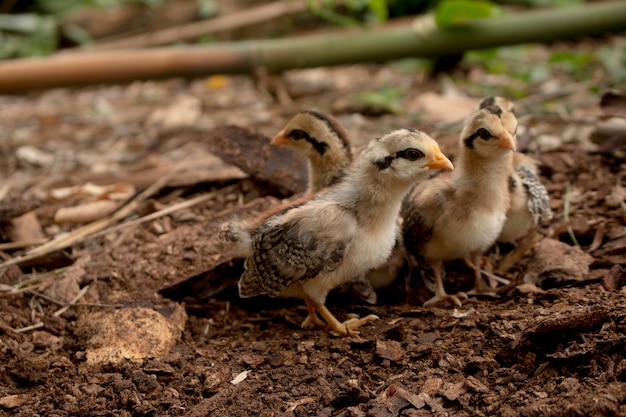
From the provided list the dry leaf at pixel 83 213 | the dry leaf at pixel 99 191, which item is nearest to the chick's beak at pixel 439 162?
the dry leaf at pixel 83 213

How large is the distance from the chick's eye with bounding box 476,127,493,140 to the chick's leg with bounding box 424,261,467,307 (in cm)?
69

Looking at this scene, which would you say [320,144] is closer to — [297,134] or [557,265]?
[297,134]

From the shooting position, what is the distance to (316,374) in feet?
10.4

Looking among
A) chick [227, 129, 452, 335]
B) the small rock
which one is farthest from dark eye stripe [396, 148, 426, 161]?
the small rock

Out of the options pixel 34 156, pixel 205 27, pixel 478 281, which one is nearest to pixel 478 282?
pixel 478 281

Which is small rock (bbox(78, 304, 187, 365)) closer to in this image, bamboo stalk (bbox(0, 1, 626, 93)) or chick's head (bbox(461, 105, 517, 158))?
chick's head (bbox(461, 105, 517, 158))

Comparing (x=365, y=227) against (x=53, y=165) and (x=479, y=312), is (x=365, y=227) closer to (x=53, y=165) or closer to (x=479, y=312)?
(x=479, y=312)

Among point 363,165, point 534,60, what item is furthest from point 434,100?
point 363,165

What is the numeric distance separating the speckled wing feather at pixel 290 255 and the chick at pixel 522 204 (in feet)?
3.35

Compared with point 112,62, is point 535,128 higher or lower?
lower

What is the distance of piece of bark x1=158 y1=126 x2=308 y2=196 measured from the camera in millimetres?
4574

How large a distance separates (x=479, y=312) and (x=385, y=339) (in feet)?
1.52

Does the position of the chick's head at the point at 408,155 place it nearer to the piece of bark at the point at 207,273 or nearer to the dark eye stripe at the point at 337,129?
the dark eye stripe at the point at 337,129

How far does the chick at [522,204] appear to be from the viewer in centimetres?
393
